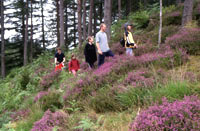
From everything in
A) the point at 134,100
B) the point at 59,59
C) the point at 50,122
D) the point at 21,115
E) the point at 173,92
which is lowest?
the point at 21,115

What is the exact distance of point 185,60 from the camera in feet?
17.3

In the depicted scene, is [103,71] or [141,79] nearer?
[141,79]

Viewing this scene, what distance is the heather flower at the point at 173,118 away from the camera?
2098mm

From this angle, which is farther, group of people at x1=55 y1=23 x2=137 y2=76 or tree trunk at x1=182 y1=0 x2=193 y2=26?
tree trunk at x1=182 y1=0 x2=193 y2=26

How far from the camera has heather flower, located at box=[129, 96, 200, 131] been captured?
2.10 meters

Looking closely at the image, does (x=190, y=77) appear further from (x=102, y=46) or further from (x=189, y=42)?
(x=102, y=46)

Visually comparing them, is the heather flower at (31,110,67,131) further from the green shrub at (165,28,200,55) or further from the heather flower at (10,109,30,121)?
the green shrub at (165,28,200,55)

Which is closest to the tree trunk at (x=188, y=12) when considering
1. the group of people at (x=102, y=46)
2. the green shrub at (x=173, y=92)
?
the group of people at (x=102, y=46)

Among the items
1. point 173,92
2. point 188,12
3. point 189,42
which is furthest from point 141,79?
point 188,12

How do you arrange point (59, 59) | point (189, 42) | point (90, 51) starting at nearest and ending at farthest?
point (189, 42)
point (90, 51)
point (59, 59)

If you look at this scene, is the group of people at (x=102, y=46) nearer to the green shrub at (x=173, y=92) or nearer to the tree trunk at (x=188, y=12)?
the tree trunk at (x=188, y=12)

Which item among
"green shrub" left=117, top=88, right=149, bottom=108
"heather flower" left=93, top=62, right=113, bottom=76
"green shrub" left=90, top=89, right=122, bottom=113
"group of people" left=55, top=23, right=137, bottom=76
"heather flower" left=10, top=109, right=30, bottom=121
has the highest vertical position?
"group of people" left=55, top=23, right=137, bottom=76

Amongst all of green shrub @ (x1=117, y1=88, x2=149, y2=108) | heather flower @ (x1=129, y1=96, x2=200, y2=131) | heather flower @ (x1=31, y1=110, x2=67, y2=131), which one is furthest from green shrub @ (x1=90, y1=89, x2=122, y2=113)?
heather flower @ (x1=129, y1=96, x2=200, y2=131)

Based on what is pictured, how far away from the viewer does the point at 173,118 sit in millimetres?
2225
